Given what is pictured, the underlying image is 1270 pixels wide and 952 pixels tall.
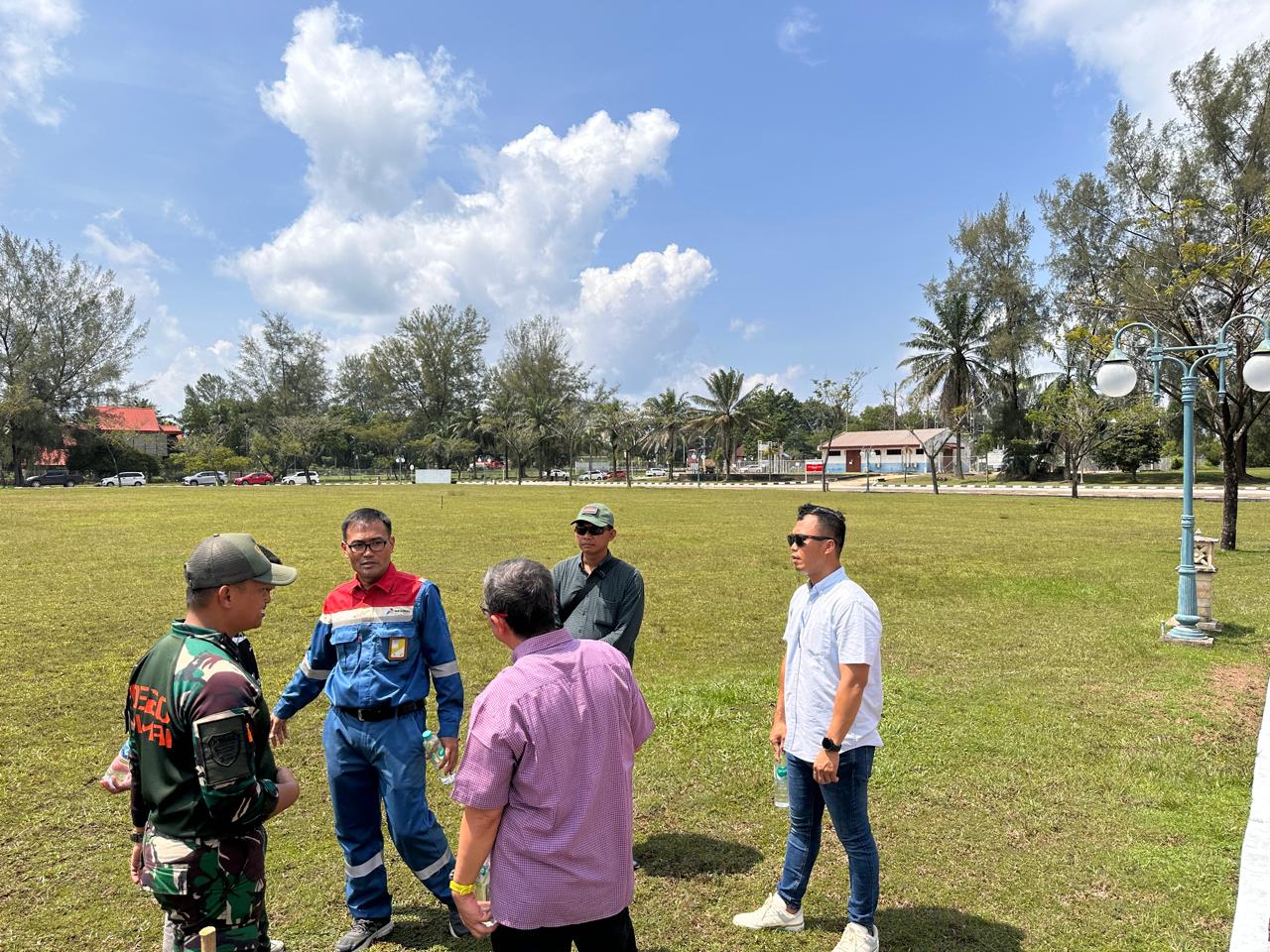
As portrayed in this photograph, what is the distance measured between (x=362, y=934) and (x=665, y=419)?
73997mm

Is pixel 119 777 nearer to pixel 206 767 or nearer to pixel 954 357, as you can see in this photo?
pixel 206 767

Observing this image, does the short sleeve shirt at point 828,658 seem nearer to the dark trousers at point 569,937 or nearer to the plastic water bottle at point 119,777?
the dark trousers at point 569,937

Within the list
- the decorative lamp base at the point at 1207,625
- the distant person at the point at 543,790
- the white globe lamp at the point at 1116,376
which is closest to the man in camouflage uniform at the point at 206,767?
the distant person at the point at 543,790

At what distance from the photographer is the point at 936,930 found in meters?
3.34

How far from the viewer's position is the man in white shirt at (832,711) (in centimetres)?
288

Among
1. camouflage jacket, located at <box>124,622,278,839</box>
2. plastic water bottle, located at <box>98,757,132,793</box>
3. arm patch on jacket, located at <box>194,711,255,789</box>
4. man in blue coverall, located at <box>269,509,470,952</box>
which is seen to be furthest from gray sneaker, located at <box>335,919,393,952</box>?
arm patch on jacket, located at <box>194,711,255,789</box>

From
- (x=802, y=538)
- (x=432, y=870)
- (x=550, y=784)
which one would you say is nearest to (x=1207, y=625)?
(x=802, y=538)

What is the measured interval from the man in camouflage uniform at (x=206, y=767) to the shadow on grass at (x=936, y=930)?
2.57 m

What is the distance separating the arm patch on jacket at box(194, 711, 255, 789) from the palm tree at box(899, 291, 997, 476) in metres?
56.1

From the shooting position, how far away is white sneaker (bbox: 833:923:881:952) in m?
3.06

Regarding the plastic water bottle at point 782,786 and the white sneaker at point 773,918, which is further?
the plastic water bottle at point 782,786

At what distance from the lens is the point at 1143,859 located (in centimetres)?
392

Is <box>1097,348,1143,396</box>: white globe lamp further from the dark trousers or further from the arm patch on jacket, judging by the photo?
the arm patch on jacket

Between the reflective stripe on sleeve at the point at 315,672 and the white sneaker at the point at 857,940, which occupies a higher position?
the reflective stripe on sleeve at the point at 315,672
